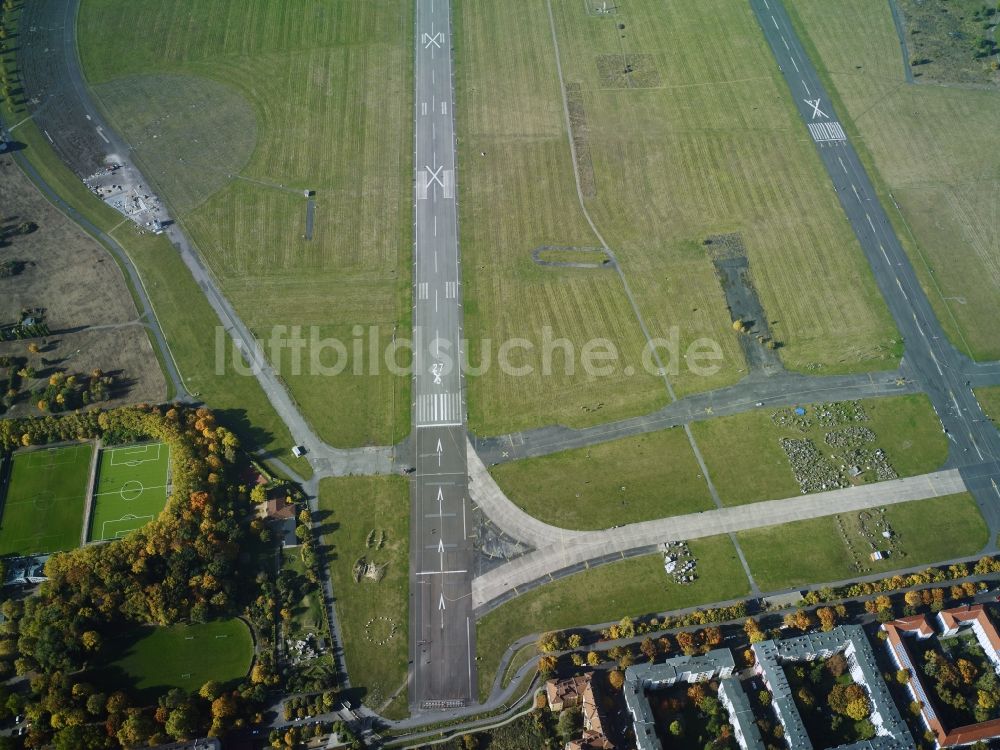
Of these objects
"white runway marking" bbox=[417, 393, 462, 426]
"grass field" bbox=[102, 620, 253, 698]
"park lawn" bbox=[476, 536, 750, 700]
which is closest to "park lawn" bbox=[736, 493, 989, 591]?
"park lawn" bbox=[476, 536, 750, 700]

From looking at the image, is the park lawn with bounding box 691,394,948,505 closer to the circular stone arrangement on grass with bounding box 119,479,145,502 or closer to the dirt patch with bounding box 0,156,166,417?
the circular stone arrangement on grass with bounding box 119,479,145,502

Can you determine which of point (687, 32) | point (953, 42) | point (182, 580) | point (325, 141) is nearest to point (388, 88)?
point (325, 141)

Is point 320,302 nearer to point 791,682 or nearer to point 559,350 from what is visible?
point 559,350

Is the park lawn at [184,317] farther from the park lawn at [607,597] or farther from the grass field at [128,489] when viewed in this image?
the park lawn at [607,597]

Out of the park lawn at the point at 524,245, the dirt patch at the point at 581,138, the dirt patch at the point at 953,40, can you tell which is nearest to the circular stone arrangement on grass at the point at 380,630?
the park lawn at the point at 524,245

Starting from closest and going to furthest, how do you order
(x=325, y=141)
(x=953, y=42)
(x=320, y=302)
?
(x=320, y=302), (x=325, y=141), (x=953, y=42)

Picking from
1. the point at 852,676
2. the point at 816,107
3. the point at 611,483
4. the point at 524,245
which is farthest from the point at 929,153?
the point at 852,676
